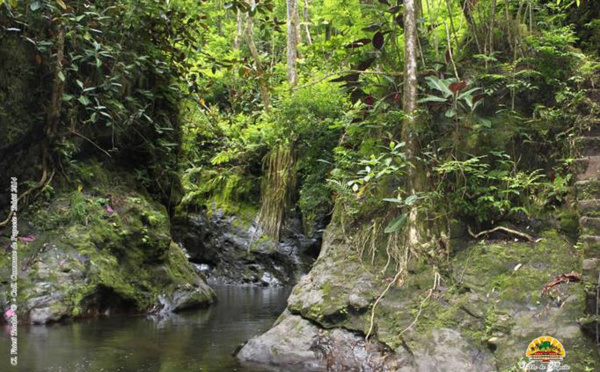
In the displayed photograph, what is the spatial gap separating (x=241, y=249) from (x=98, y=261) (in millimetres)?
5483

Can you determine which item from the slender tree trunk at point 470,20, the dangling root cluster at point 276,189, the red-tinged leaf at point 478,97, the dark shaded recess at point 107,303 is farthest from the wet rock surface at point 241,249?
the red-tinged leaf at point 478,97

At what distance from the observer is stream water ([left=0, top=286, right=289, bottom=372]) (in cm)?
541

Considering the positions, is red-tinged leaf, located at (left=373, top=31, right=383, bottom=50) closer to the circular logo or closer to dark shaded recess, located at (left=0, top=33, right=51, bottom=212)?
→ the circular logo

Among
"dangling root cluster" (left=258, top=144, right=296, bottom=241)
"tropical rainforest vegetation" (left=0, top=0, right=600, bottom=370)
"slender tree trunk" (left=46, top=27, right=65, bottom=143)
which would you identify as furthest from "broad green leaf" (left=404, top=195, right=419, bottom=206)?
"dangling root cluster" (left=258, top=144, right=296, bottom=241)

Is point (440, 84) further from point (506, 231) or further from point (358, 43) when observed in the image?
point (506, 231)

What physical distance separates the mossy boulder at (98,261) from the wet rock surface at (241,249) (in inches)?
137

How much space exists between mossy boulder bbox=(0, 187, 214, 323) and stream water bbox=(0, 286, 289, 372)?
42 centimetres

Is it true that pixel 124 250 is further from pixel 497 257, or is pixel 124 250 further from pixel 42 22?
pixel 497 257

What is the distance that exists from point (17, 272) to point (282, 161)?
6441 millimetres

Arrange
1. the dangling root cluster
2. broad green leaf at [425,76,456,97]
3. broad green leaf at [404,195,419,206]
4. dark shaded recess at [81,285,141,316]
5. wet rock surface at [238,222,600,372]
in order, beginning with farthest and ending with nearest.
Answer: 1. the dangling root cluster
2. dark shaded recess at [81,285,141,316]
3. broad green leaf at [425,76,456,97]
4. broad green leaf at [404,195,419,206]
5. wet rock surface at [238,222,600,372]

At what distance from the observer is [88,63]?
9.28 meters

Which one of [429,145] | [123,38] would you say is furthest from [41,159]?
[429,145]

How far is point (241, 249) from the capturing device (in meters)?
13.7

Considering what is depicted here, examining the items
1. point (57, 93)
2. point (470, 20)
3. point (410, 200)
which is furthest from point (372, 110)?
point (57, 93)
